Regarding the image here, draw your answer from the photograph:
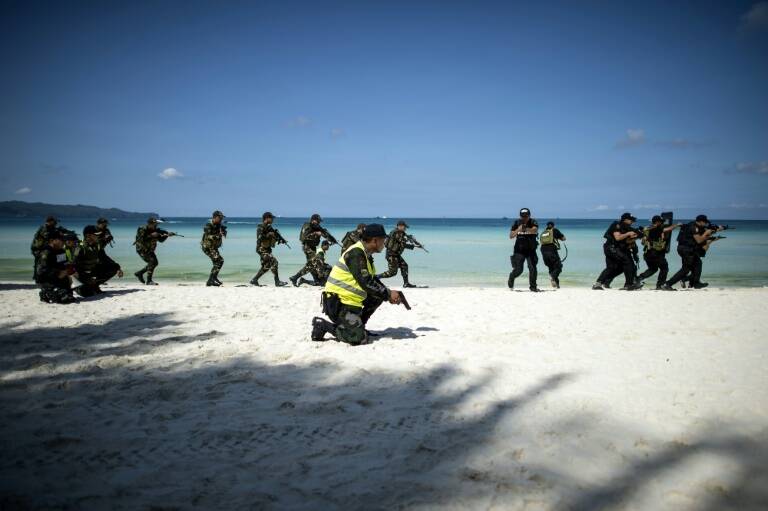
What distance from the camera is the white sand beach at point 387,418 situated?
257 centimetres

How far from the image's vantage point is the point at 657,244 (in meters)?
11.8

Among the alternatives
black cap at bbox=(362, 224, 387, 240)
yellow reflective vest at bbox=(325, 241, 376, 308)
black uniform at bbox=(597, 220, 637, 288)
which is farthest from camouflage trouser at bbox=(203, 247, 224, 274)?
black uniform at bbox=(597, 220, 637, 288)

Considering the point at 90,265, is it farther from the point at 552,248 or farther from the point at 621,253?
the point at 621,253

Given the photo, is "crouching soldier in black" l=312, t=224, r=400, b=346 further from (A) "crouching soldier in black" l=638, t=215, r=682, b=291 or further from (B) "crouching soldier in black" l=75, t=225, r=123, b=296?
(A) "crouching soldier in black" l=638, t=215, r=682, b=291

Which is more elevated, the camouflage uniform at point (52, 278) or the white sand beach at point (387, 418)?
the camouflage uniform at point (52, 278)

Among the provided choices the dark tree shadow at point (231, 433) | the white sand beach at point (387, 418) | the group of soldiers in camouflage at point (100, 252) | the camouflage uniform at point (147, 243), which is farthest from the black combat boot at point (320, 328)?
the camouflage uniform at point (147, 243)

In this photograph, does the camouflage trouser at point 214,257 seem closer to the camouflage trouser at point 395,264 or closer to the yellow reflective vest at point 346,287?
the camouflage trouser at point 395,264

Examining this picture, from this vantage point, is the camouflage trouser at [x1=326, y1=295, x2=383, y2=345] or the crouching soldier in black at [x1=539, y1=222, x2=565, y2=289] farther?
the crouching soldier in black at [x1=539, y1=222, x2=565, y2=289]

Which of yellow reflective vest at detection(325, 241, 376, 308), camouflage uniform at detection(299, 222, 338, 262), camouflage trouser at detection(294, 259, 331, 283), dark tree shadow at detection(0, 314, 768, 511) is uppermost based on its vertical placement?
camouflage uniform at detection(299, 222, 338, 262)

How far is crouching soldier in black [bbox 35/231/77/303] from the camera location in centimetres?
873

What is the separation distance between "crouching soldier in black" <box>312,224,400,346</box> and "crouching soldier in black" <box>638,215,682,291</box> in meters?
9.39

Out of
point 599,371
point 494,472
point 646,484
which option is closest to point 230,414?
point 494,472

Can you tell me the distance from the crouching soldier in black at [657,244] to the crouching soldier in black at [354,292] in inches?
370

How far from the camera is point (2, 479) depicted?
8.41 feet
